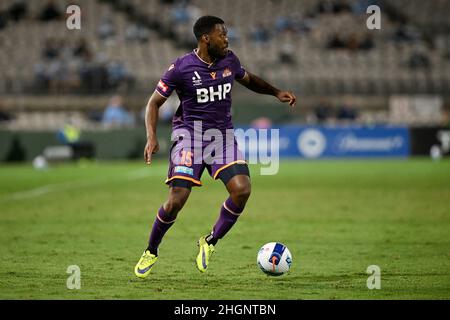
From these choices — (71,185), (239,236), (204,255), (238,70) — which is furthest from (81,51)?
(204,255)

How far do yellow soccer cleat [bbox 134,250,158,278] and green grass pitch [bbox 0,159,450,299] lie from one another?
76mm

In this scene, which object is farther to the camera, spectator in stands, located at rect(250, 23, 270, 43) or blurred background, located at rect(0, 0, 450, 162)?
spectator in stands, located at rect(250, 23, 270, 43)

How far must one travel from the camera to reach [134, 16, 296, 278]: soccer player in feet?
29.7

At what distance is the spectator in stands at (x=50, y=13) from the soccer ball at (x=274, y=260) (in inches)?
1170

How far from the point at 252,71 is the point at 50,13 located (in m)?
8.71

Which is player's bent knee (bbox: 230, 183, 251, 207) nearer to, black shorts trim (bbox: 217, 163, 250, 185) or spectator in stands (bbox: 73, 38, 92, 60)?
black shorts trim (bbox: 217, 163, 250, 185)

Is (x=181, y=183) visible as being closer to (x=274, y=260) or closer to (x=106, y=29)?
(x=274, y=260)

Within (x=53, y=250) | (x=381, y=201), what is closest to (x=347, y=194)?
(x=381, y=201)

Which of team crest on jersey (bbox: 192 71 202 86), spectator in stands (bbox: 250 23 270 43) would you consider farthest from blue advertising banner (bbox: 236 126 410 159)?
team crest on jersey (bbox: 192 71 202 86)

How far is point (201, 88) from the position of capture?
9.19 m

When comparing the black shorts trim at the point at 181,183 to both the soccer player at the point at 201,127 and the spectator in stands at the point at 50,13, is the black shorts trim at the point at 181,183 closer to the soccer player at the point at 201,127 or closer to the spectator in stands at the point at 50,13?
the soccer player at the point at 201,127
